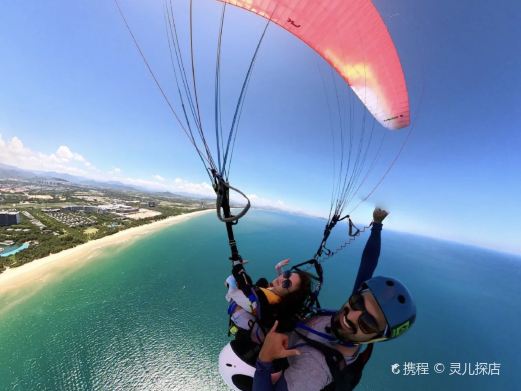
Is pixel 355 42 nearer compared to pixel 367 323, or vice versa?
pixel 367 323

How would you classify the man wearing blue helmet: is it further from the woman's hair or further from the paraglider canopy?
the paraglider canopy

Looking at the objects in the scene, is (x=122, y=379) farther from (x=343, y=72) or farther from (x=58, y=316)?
(x=343, y=72)

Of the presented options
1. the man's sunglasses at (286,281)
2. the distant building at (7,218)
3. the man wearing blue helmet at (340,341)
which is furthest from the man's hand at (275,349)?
the distant building at (7,218)

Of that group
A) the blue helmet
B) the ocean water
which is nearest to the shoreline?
the ocean water

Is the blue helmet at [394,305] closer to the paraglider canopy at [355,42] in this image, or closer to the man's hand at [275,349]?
the man's hand at [275,349]

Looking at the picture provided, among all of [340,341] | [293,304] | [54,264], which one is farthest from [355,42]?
[54,264]

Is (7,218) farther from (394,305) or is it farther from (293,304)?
(394,305)
